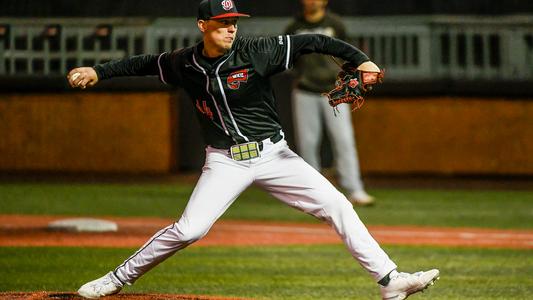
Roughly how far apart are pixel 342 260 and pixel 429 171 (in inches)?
308

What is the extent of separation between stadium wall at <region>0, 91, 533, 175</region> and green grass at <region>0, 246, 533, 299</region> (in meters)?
6.85

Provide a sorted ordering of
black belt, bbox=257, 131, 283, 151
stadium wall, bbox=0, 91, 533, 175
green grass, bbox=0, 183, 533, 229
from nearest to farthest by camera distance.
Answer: black belt, bbox=257, 131, 283, 151, green grass, bbox=0, 183, 533, 229, stadium wall, bbox=0, 91, 533, 175

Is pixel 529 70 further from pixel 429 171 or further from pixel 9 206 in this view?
pixel 9 206

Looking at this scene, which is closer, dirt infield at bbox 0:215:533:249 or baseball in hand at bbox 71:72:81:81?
baseball in hand at bbox 71:72:81:81

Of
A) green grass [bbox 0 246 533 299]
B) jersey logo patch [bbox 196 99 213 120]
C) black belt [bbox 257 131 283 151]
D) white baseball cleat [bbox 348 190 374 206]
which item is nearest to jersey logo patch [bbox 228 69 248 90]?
jersey logo patch [bbox 196 99 213 120]

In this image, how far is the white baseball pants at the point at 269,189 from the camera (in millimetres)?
6316

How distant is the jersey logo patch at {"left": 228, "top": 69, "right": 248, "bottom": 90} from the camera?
21.2 feet

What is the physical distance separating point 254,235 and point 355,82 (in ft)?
14.4

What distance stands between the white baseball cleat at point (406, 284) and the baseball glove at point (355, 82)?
1006mm

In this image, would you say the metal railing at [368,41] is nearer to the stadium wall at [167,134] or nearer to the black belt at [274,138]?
the stadium wall at [167,134]

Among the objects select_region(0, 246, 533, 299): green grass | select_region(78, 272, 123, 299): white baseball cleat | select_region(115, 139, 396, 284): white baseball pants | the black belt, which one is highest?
the black belt

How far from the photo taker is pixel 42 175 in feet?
53.6

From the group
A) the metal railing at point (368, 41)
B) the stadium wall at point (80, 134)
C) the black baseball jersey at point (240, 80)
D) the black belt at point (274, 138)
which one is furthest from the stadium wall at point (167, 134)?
the black belt at point (274, 138)

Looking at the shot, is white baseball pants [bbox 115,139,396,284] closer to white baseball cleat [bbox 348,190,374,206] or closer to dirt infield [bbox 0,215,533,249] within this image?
dirt infield [bbox 0,215,533,249]
